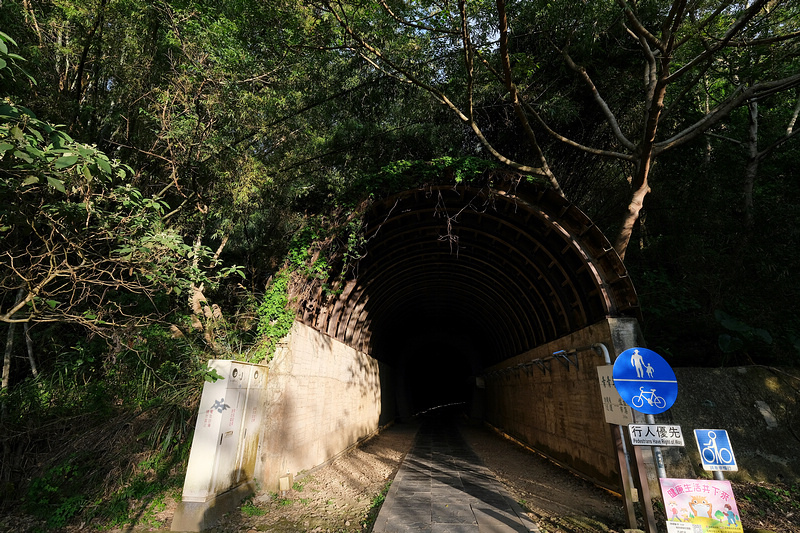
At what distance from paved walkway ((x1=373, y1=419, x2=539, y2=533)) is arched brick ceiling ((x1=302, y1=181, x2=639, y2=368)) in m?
3.83

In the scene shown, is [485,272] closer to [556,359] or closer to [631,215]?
[556,359]

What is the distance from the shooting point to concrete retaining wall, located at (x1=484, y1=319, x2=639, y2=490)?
21.5 ft

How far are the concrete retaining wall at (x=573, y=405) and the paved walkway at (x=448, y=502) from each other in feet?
6.11

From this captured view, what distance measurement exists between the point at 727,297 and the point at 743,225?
2.18 meters

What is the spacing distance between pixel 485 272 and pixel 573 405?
5.28m

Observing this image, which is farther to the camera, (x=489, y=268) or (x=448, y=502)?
(x=489, y=268)

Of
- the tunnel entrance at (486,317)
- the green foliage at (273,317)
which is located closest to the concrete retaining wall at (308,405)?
the tunnel entrance at (486,317)

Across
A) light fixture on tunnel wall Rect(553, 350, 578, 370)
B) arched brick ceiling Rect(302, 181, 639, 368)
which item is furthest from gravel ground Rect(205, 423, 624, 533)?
arched brick ceiling Rect(302, 181, 639, 368)

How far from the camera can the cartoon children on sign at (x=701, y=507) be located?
3354 mm

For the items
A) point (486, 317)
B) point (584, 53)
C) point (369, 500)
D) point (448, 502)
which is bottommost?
point (369, 500)

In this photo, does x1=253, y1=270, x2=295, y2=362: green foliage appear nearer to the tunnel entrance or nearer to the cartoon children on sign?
the tunnel entrance

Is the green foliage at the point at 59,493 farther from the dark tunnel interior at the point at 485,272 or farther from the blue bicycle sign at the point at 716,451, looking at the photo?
the blue bicycle sign at the point at 716,451

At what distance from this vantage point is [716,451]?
346 centimetres

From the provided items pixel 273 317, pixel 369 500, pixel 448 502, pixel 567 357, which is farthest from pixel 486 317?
pixel 273 317
